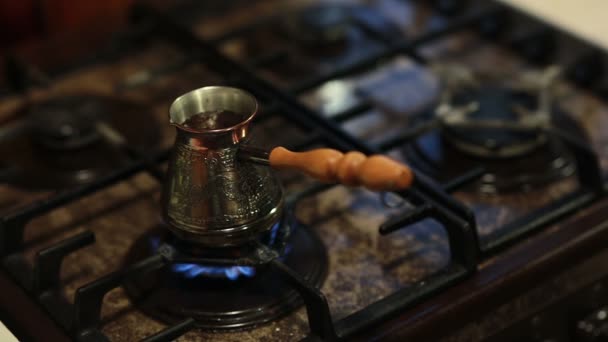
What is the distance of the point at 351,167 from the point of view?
24.0 inches

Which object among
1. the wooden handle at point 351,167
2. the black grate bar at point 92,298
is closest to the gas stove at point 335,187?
the black grate bar at point 92,298

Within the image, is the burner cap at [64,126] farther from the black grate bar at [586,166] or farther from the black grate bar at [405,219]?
the black grate bar at [586,166]

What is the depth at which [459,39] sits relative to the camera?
1.16 metres

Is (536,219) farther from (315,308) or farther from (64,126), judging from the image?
(64,126)

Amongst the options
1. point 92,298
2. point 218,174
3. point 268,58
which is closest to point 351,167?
point 218,174

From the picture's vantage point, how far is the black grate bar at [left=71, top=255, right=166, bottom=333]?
70 cm

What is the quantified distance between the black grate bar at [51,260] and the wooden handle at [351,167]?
202 millimetres


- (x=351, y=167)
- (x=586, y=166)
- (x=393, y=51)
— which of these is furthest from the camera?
(x=393, y=51)

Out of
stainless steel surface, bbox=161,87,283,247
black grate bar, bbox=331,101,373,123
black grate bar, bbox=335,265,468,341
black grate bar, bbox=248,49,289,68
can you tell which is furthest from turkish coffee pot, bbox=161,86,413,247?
black grate bar, bbox=248,49,289,68

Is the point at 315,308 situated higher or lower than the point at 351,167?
lower

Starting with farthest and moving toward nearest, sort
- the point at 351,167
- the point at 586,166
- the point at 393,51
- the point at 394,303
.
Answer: the point at 393,51
the point at 586,166
the point at 394,303
the point at 351,167

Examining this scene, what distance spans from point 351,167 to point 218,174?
12 cm

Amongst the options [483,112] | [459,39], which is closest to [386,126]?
[483,112]

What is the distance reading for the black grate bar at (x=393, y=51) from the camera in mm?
973
